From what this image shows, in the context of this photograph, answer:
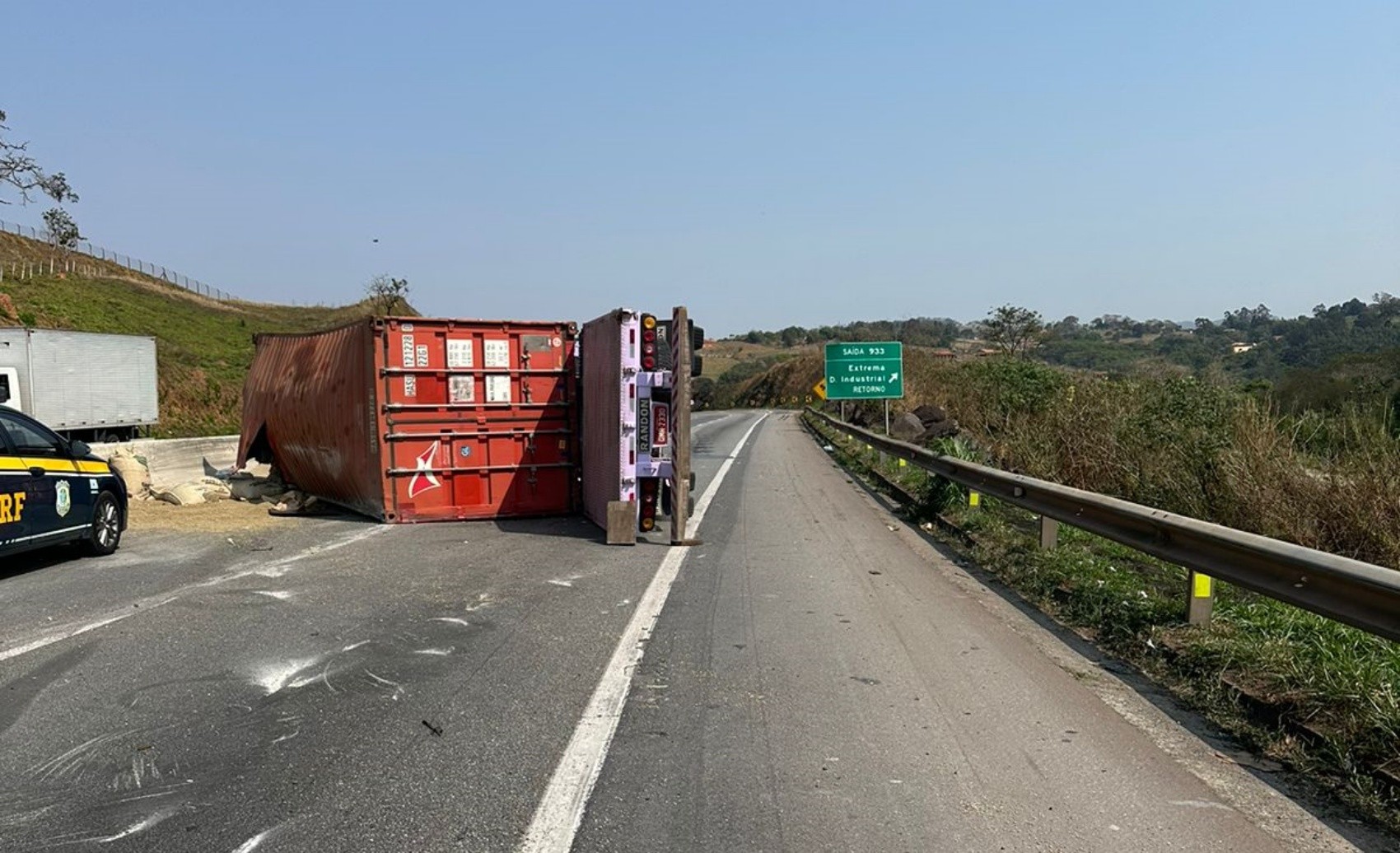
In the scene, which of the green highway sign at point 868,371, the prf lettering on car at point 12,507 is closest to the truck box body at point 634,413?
the prf lettering on car at point 12,507

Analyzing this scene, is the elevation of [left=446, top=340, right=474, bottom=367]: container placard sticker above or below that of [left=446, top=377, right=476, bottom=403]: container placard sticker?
above

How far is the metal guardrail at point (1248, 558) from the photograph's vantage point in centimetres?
472

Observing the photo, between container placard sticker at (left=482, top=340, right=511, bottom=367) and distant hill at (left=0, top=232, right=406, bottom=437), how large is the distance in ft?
29.9

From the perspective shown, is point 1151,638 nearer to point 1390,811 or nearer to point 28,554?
point 1390,811

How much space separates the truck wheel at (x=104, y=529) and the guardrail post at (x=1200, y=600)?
32.8 ft

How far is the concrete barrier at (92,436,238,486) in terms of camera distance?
1820 centimetres

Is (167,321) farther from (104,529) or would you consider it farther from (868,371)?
(104,529)

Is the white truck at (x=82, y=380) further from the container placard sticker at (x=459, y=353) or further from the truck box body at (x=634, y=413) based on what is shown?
the truck box body at (x=634, y=413)

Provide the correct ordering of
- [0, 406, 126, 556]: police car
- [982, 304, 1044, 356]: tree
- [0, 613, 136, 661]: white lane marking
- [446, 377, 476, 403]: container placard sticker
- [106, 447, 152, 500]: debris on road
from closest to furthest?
[0, 613, 136, 661]: white lane marking
[0, 406, 126, 556]: police car
[446, 377, 476, 403]: container placard sticker
[106, 447, 152, 500]: debris on road
[982, 304, 1044, 356]: tree

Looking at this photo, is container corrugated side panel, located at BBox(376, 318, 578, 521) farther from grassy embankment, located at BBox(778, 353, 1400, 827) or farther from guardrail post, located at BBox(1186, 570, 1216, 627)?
guardrail post, located at BBox(1186, 570, 1216, 627)

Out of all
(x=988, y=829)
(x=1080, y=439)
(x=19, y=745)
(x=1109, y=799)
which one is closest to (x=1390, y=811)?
(x=1109, y=799)

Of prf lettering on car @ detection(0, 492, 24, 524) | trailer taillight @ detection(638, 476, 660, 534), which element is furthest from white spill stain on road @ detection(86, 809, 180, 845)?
trailer taillight @ detection(638, 476, 660, 534)

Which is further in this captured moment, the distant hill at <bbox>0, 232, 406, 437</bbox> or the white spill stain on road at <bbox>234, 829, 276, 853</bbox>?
the distant hill at <bbox>0, 232, 406, 437</bbox>

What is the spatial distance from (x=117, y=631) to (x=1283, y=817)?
7073mm
